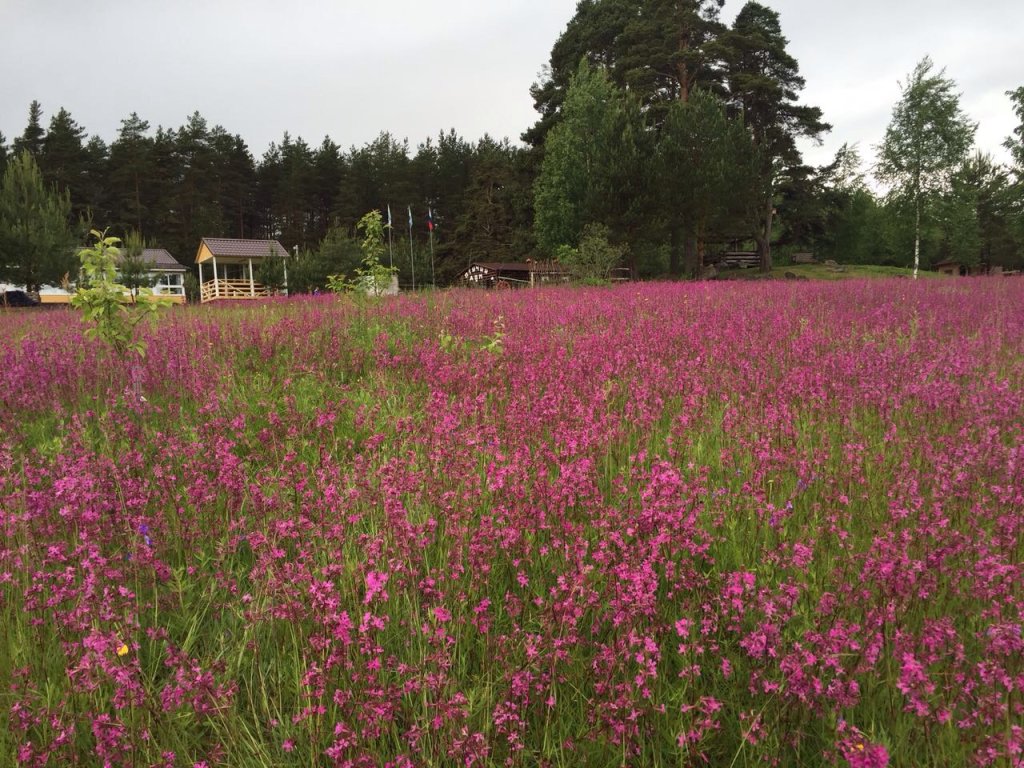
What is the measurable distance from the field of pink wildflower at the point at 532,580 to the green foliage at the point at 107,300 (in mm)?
733

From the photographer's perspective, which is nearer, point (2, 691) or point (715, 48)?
point (2, 691)

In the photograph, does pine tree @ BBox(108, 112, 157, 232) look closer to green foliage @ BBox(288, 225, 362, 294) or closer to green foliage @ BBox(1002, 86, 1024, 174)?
green foliage @ BBox(288, 225, 362, 294)

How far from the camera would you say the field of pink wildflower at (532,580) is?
5.33 ft

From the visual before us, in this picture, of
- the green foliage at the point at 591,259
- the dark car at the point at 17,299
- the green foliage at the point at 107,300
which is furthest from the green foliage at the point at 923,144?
the dark car at the point at 17,299

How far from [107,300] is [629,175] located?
29.3 meters

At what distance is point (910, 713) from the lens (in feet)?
5.41

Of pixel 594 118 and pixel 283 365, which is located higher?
pixel 594 118

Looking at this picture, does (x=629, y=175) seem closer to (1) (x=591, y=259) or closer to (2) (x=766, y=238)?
(1) (x=591, y=259)

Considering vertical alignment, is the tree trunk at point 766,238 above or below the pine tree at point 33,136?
below

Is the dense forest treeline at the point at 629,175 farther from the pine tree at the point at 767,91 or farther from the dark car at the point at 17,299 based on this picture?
the dark car at the point at 17,299

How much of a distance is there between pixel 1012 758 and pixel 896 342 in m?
5.98

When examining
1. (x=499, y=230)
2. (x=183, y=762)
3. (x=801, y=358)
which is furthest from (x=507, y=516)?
Result: (x=499, y=230)

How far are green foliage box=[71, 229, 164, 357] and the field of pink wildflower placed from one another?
733 millimetres

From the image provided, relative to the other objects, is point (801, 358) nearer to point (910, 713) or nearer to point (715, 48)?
point (910, 713)
